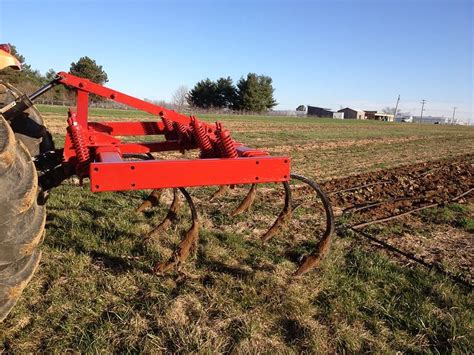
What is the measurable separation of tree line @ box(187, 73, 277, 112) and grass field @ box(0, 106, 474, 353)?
A: 64003 millimetres

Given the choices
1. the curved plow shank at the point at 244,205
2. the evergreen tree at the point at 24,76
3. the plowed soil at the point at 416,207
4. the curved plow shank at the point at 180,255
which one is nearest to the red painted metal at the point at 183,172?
the curved plow shank at the point at 180,255

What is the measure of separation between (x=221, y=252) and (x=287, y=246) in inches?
29.9

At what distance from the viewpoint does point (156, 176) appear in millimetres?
2650

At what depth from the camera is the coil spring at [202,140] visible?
3.49 metres

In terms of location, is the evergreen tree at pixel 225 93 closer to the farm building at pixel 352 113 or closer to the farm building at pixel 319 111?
the farm building at pixel 319 111

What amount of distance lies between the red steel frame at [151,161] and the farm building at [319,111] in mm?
101783

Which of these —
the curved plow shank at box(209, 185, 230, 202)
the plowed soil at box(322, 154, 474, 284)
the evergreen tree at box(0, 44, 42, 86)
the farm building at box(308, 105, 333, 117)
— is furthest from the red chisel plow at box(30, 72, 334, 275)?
the farm building at box(308, 105, 333, 117)

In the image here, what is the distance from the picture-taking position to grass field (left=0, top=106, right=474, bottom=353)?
106 inches

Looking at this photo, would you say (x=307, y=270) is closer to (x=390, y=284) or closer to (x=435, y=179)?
(x=390, y=284)

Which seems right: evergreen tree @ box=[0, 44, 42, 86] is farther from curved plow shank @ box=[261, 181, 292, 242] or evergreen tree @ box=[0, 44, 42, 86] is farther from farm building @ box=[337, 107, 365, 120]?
farm building @ box=[337, 107, 365, 120]

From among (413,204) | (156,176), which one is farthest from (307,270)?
(413,204)

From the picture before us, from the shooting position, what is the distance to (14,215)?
2.27 metres

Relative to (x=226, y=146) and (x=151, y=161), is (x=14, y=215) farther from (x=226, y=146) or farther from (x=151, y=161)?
(x=226, y=146)

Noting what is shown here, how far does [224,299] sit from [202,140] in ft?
4.28
